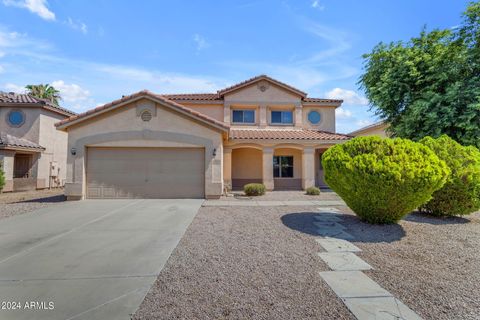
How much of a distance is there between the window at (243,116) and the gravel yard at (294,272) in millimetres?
→ 12946

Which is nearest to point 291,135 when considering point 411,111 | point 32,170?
point 411,111

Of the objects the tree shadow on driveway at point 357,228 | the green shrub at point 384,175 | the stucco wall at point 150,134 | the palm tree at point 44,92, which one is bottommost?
the tree shadow on driveway at point 357,228

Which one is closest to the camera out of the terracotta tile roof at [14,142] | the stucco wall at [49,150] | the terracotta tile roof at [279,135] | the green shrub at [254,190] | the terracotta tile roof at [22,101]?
the green shrub at [254,190]

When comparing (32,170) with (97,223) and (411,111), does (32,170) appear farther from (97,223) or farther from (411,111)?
(411,111)

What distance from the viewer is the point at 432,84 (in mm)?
13562

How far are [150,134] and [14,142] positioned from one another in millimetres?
11481

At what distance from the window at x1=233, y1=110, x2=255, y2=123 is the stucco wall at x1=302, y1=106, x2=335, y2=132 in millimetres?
4446

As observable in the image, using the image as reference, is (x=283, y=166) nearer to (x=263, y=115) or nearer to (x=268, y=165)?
(x=268, y=165)

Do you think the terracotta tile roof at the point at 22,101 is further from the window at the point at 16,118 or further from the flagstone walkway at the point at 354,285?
the flagstone walkway at the point at 354,285

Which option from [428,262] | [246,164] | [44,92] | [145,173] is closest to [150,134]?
[145,173]

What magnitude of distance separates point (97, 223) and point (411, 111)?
16.7 metres

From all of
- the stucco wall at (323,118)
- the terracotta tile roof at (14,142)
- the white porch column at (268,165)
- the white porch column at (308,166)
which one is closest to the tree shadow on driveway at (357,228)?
the white porch column at (268,165)

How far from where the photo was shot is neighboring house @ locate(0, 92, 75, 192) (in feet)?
55.5

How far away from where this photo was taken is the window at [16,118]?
17.8 meters
